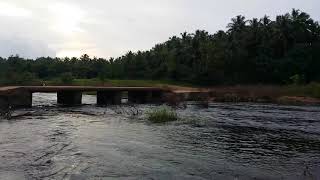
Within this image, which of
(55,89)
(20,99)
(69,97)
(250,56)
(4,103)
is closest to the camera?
(4,103)

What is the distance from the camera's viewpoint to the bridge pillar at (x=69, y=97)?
182 feet

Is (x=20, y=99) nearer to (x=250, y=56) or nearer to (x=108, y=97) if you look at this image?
(x=108, y=97)

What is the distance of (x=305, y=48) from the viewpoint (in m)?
94.1

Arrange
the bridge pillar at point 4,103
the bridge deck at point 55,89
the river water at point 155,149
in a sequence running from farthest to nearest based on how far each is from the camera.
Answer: the bridge deck at point 55,89
the bridge pillar at point 4,103
the river water at point 155,149

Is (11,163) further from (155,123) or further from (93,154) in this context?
(155,123)

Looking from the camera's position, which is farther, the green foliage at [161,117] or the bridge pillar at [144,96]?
the bridge pillar at [144,96]

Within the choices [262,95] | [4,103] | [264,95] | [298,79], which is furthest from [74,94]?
[298,79]

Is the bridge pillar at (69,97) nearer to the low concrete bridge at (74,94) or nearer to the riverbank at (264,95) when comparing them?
the low concrete bridge at (74,94)

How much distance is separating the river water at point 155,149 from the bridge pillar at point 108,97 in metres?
23.7

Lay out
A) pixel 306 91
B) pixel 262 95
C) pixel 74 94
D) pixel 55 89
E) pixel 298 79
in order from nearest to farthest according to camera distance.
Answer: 1. pixel 55 89
2. pixel 74 94
3. pixel 262 95
4. pixel 306 91
5. pixel 298 79

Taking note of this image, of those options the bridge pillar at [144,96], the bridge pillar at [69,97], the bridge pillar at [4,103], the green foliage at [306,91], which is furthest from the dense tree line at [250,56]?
the bridge pillar at [4,103]

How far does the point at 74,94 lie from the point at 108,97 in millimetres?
5430

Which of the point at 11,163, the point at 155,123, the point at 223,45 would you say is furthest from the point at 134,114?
the point at 223,45

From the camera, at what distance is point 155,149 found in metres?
21.6
